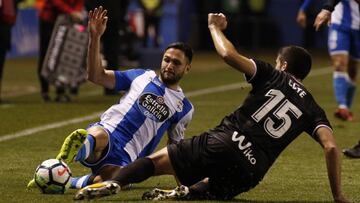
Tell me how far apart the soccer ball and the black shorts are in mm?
795

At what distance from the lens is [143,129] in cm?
892

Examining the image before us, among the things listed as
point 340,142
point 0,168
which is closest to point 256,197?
point 0,168

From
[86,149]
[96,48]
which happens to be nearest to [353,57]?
[96,48]

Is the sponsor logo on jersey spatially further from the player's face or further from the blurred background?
the blurred background

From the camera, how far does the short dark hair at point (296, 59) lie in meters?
8.04

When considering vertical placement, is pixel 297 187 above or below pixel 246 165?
below

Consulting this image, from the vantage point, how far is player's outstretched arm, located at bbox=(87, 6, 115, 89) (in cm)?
848

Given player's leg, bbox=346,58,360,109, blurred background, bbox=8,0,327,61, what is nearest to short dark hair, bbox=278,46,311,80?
player's leg, bbox=346,58,360,109

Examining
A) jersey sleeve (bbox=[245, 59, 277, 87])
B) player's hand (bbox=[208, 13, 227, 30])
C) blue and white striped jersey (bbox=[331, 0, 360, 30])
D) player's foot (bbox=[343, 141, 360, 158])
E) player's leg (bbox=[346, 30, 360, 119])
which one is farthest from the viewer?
player's leg (bbox=[346, 30, 360, 119])

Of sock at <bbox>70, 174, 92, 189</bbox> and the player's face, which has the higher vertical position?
the player's face

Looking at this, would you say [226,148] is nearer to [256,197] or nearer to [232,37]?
[256,197]

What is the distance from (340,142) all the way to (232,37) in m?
20.4

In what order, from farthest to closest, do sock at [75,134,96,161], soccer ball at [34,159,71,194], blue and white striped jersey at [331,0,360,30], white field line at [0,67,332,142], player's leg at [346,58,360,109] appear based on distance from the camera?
player's leg at [346,58,360,109] → blue and white striped jersey at [331,0,360,30] → white field line at [0,67,332,142] → sock at [75,134,96,161] → soccer ball at [34,159,71,194]

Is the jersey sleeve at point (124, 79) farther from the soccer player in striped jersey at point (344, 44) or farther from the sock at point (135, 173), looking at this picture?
the soccer player in striped jersey at point (344, 44)
